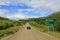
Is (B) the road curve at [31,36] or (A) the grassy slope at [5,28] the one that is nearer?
(B) the road curve at [31,36]

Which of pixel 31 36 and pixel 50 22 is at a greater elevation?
pixel 50 22

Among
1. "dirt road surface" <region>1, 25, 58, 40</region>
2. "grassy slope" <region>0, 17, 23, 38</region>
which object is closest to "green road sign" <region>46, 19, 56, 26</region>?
"dirt road surface" <region>1, 25, 58, 40</region>

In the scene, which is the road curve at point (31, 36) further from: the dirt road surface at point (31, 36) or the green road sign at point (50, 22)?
the green road sign at point (50, 22)

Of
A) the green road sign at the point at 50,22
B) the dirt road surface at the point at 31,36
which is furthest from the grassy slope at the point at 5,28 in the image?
the green road sign at the point at 50,22

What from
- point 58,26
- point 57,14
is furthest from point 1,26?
point 57,14

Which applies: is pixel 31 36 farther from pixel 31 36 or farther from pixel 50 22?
pixel 50 22

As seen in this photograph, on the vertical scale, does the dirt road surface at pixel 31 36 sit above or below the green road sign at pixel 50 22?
below

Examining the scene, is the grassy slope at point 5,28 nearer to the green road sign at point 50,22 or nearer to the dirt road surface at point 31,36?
the dirt road surface at point 31,36

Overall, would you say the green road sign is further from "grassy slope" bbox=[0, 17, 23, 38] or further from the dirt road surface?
"grassy slope" bbox=[0, 17, 23, 38]

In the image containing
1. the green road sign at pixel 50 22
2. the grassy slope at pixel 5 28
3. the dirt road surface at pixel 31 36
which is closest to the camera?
the dirt road surface at pixel 31 36

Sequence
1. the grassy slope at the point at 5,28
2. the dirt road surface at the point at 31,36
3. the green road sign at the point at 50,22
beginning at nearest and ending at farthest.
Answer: the dirt road surface at the point at 31,36
the grassy slope at the point at 5,28
the green road sign at the point at 50,22

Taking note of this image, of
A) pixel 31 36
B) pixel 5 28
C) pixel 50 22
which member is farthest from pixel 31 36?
pixel 5 28

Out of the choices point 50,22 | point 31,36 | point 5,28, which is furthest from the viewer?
point 5,28

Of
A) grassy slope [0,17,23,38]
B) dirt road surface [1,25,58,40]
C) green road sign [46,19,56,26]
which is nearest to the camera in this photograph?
dirt road surface [1,25,58,40]
